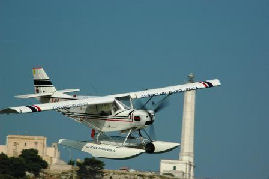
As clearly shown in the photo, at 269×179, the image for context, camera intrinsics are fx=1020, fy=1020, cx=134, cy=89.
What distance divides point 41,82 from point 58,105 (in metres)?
8.90

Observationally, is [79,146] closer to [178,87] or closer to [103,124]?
[103,124]

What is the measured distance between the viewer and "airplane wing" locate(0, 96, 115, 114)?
62.8 meters

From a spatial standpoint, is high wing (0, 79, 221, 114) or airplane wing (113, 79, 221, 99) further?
airplane wing (113, 79, 221, 99)

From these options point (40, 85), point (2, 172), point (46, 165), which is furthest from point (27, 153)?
point (40, 85)

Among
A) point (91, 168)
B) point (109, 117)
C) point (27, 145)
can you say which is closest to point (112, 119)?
point (109, 117)

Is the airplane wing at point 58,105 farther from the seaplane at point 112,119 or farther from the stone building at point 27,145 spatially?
the stone building at point 27,145

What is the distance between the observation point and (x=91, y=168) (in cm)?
15588

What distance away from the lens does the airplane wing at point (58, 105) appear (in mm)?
62781

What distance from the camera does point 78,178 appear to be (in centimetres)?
15262

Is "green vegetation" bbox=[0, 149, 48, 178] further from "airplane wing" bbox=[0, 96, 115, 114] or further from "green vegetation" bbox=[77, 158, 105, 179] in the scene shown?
"airplane wing" bbox=[0, 96, 115, 114]

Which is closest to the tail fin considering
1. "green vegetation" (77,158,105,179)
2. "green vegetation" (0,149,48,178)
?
"green vegetation" (0,149,48,178)

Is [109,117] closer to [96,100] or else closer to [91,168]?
[96,100]

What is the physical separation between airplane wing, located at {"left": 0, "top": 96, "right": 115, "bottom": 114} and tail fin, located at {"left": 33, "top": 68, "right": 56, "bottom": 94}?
657 cm

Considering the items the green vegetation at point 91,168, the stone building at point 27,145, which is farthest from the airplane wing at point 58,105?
the stone building at point 27,145
